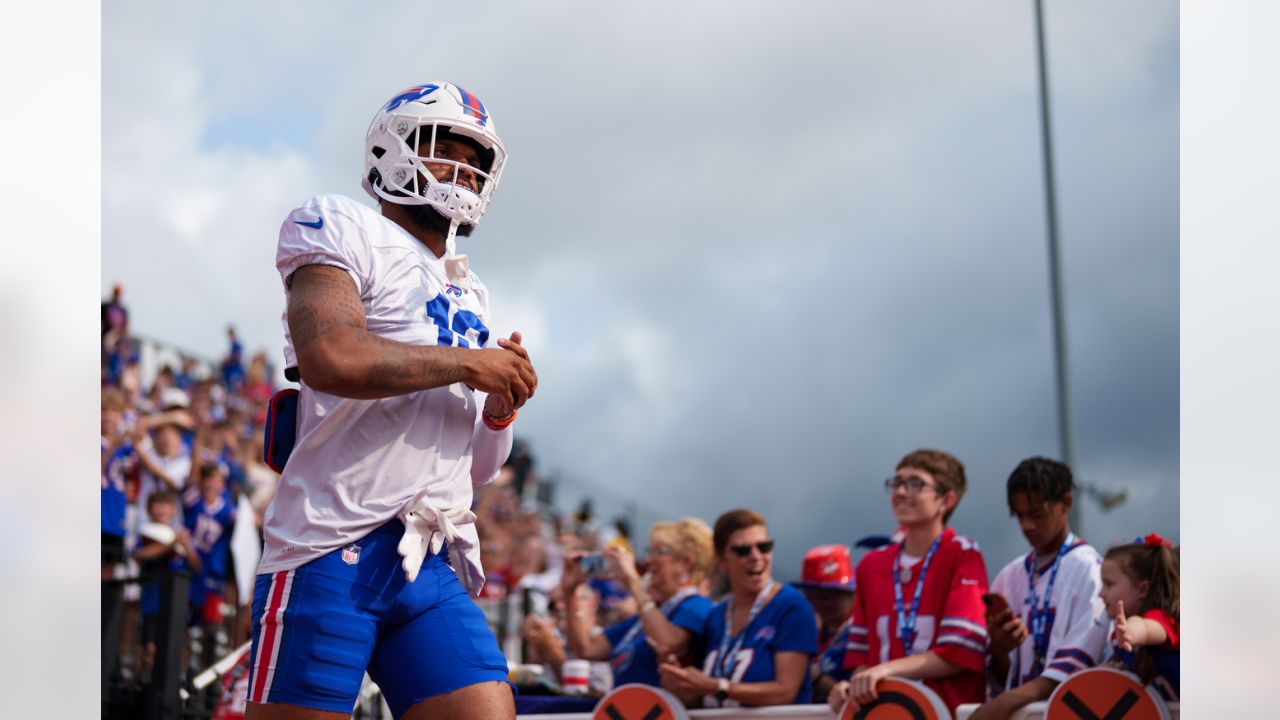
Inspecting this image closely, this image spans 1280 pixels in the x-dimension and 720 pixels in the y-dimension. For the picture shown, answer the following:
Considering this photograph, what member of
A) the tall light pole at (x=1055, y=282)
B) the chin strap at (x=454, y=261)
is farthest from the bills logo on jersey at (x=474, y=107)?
the tall light pole at (x=1055, y=282)

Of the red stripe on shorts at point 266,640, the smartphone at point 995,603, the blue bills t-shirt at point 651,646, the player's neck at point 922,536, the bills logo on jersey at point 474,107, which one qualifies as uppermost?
the bills logo on jersey at point 474,107

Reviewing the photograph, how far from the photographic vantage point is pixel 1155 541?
5156 millimetres

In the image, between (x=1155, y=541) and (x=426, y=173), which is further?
(x=1155, y=541)

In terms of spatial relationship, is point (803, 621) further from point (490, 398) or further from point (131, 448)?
point (131, 448)

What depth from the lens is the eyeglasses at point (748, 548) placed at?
6.38 meters

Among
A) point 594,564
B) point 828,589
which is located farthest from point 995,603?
point 594,564

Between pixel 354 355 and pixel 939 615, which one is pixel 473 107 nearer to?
pixel 354 355

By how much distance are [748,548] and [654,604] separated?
696mm

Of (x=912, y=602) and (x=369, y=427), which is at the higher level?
(x=369, y=427)

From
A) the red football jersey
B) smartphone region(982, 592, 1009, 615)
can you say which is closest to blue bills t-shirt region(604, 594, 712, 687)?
the red football jersey

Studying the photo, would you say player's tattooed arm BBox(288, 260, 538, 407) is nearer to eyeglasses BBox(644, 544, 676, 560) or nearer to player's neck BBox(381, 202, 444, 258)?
player's neck BBox(381, 202, 444, 258)

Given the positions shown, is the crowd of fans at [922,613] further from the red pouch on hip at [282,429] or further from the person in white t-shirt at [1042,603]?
the red pouch on hip at [282,429]

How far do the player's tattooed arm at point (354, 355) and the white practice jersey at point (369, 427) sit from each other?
0.27 feet

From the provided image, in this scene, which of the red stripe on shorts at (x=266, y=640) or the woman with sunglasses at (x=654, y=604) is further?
the woman with sunglasses at (x=654, y=604)
